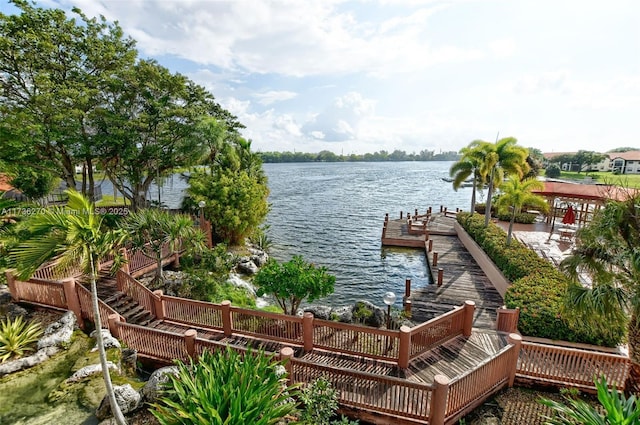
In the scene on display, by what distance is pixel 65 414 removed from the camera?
6348 mm

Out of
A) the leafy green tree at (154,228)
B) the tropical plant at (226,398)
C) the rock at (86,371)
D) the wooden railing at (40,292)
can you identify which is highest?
the leafy green tree at (154,228)

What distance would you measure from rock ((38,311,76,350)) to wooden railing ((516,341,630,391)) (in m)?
11.8

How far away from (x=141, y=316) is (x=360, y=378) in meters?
7.45

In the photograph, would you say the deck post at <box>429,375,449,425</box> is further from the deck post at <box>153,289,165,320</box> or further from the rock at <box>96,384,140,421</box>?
the deck post at <box>153,289,165,320</box>

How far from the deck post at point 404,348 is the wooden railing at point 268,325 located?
2712 millimetres

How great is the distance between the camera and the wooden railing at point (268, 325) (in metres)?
8.79

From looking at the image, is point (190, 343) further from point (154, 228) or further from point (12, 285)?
point (12, 285)

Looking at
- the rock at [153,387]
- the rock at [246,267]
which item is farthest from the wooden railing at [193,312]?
the rock at [246,267]

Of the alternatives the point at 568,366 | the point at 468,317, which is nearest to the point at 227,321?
the point at 468,317

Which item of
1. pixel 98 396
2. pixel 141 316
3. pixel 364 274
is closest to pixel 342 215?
pixel 364 274

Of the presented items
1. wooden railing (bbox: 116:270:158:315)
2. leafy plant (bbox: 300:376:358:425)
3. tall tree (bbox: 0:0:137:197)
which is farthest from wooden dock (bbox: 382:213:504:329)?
tall tree (bbox: 0:0:137:197)

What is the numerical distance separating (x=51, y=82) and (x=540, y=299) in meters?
20.7

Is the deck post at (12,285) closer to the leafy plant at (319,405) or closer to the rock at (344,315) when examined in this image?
the leafy plant at (319,405)

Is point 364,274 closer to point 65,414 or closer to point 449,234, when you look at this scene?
point 449,234
